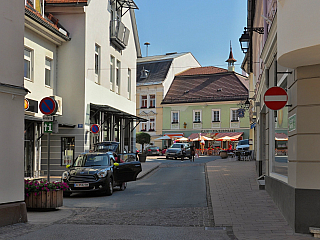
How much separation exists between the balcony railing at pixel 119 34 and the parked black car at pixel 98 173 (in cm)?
1474

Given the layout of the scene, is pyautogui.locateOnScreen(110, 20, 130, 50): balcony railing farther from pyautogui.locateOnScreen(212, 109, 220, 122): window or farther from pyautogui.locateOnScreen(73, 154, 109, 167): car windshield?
pyautogui.locateOnScreen(212, 109, 220, 122): window

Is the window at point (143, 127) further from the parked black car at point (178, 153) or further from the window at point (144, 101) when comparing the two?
the parked black car at point (178, 153)

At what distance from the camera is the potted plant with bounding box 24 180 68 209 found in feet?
37.6

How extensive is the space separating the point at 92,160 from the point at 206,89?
159ft

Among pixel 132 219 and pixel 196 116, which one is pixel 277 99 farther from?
pixel 196 116

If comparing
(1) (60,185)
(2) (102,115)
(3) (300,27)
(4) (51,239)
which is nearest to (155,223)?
(4) (51,239)

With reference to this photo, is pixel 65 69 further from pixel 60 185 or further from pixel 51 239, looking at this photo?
pixel 51 239

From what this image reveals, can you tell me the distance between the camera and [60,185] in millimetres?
11906

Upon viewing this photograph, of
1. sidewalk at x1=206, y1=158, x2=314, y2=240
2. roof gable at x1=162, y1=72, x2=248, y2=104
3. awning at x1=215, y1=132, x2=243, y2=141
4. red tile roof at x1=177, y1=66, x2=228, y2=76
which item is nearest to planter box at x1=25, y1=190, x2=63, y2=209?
sidewalk at x1=206, y1=158, x2=314, y2=240

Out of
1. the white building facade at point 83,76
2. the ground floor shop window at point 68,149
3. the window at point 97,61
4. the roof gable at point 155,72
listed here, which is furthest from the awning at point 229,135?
the ground floor shop window at point 68,149

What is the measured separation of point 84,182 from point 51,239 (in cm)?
735

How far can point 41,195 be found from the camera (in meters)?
11.5

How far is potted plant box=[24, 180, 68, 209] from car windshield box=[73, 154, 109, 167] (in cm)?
471

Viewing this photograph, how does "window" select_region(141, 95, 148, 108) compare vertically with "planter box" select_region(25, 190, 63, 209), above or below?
above
